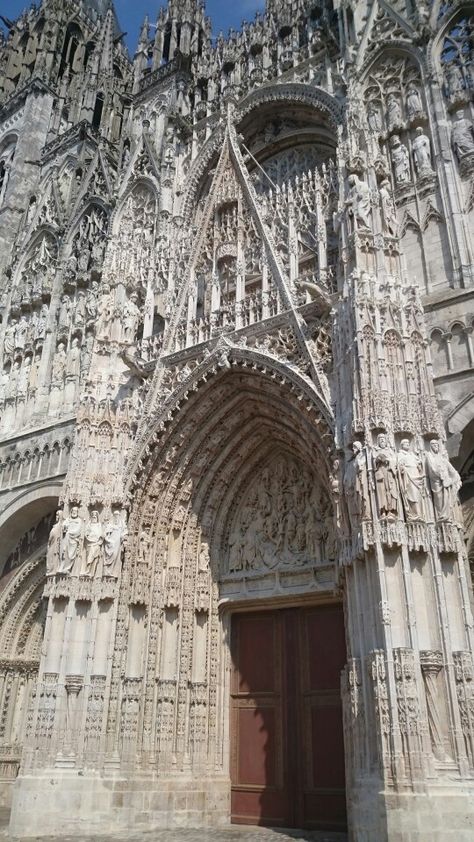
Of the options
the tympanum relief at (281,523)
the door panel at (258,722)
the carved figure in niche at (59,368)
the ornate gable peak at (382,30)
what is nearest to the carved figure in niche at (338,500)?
the tympanum relief at (281,523)

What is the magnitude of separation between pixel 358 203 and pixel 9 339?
11.3m

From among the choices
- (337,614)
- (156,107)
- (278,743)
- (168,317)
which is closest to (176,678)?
(278,743)

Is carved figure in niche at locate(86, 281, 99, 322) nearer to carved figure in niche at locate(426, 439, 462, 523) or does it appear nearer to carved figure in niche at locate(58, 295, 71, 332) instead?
carved figure in niche at locate(58, 295, 71, 332)

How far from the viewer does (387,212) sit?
12.0 metres

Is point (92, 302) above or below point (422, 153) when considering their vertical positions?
above

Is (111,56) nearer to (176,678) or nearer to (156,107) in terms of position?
(156,107)

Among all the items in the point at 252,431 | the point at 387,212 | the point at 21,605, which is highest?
the point at 387,212

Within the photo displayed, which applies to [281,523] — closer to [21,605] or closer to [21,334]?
[21,605]

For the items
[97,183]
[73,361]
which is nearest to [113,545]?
[73,361]

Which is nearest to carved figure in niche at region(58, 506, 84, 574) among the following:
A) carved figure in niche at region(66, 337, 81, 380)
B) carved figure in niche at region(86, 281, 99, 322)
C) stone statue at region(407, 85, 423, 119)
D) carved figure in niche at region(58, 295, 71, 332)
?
carved figure in niche at region(66, 337, 81, 380)

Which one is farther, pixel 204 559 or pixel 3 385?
pixel 3 385

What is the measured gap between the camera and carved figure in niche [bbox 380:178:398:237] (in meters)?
11.9

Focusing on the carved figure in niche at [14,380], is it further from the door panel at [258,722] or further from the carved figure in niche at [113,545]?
the door panel at [258,722]

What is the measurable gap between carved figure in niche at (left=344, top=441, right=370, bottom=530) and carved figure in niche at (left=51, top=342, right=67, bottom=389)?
9.46 m
